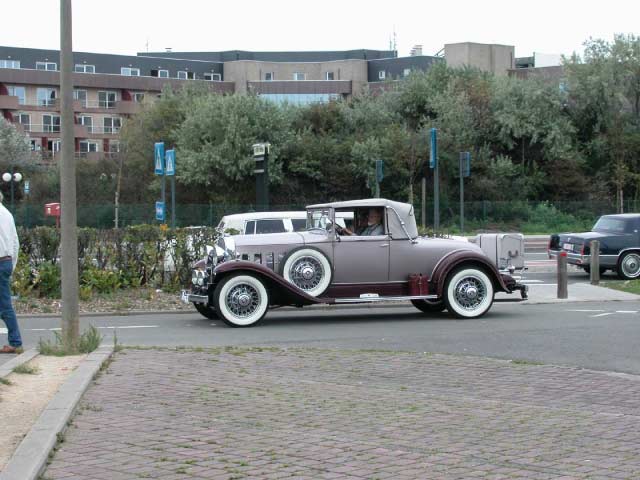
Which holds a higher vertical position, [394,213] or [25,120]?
[25,120]

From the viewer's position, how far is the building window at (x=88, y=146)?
263ft

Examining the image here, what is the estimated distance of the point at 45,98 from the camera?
255 ft

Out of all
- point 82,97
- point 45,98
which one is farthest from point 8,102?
point 82,97

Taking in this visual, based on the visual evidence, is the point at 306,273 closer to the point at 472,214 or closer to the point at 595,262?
the point at 595,262

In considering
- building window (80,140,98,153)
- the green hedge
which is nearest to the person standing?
the green hedge

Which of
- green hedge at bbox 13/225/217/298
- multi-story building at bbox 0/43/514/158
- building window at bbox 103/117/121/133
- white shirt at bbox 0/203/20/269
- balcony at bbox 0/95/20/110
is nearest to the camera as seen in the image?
white shirt at bbox 0/203/20/269

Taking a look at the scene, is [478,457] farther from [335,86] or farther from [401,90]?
[335,86]

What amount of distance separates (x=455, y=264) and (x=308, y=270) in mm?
2297

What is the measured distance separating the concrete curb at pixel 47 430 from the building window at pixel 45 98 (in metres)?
73.8

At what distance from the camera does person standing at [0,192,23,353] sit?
976 cm

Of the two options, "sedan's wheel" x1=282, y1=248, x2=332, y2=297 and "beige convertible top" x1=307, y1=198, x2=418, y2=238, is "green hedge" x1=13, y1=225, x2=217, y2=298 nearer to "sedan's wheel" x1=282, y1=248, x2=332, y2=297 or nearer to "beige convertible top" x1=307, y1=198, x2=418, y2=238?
"sedan's wheel" x1=282, y1=248, x2=332, y2=297

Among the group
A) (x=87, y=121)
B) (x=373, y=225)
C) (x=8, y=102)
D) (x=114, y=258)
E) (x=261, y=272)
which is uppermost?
(x=8, y=102)

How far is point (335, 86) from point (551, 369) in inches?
2906

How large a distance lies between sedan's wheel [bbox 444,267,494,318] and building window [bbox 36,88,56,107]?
69657mm
